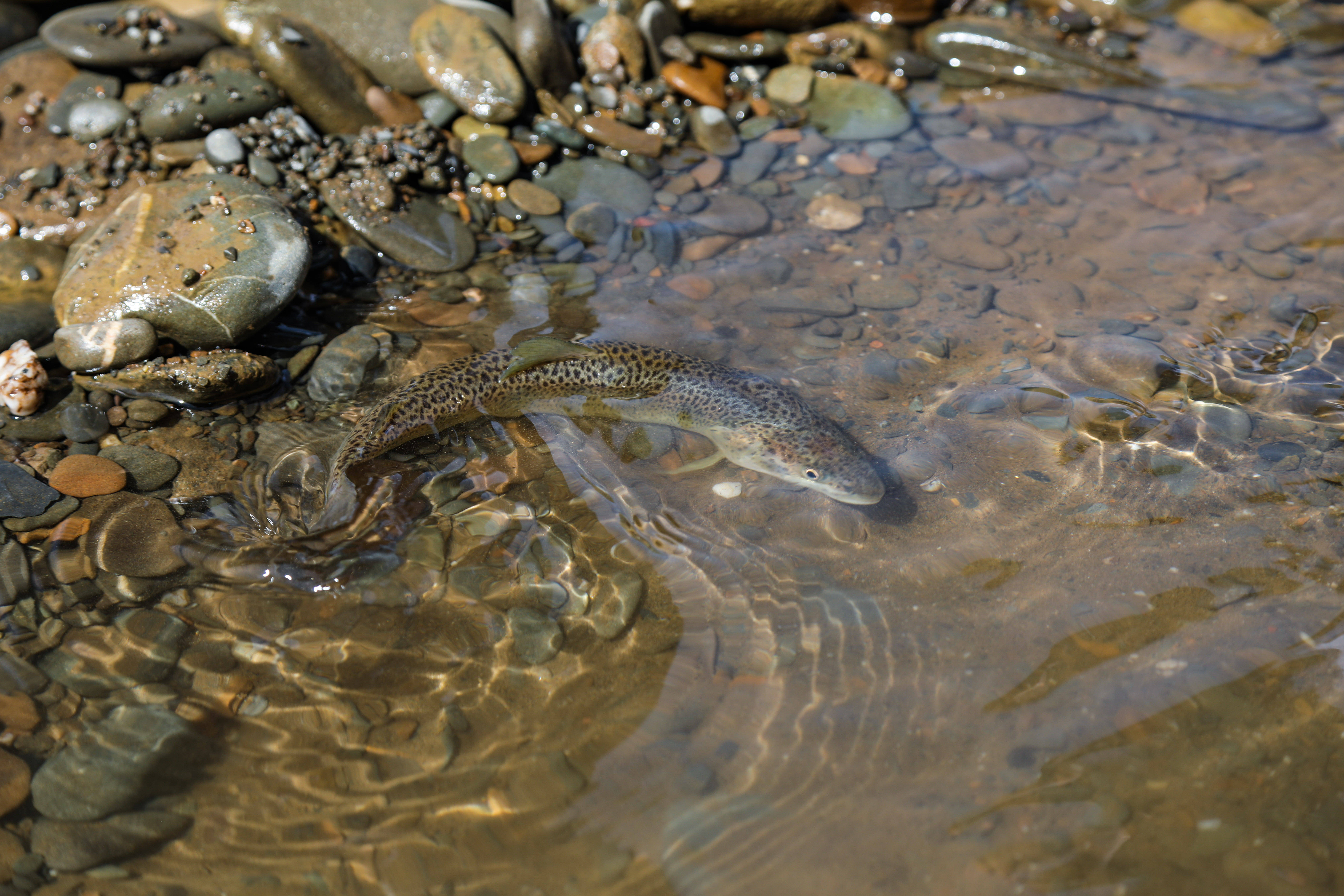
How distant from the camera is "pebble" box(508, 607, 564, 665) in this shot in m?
4.04

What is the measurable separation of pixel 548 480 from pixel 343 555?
1.27 metres

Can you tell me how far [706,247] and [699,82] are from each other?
2.29 m

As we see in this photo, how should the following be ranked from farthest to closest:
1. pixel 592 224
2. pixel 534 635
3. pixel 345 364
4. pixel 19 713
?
pixel 592 224 → pixel 345 364 → pixel 534 635 → pixel 19 713

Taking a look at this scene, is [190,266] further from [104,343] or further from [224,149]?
[224,149]

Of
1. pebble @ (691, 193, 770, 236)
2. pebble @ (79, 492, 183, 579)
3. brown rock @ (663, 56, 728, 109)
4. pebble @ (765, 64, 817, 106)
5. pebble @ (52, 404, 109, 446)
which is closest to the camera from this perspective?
pebble @ (79, 492, 183, 579)

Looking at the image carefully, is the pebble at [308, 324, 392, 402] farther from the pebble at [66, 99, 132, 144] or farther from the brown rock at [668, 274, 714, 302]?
the pebble at [66, 99, 132, 144]

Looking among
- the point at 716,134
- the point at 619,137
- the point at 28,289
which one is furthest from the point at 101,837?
the point at 716,134

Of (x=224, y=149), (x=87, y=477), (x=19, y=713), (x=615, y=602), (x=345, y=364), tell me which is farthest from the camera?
(x=224, y=149)

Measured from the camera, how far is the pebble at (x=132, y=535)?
14.2ft

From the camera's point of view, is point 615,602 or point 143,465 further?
point 143,465

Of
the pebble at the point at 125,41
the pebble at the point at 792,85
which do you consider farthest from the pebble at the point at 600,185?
the pebble at the point at 125,41

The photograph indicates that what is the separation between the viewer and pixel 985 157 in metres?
7.25

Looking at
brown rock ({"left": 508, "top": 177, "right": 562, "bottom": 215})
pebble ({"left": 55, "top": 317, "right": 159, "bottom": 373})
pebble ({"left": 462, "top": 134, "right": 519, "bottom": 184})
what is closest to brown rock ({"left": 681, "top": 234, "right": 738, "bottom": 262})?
brown rock ({"left": 508, "top": 177, "right": 562, "bottom": 215})

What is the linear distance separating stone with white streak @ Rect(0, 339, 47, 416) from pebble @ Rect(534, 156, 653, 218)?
3.97 meters
